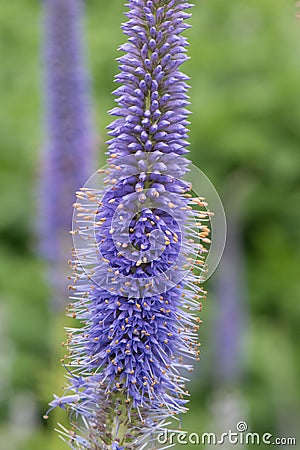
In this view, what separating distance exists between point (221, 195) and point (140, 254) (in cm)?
522

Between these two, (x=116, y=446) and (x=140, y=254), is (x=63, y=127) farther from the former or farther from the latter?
(x=116, y=446)

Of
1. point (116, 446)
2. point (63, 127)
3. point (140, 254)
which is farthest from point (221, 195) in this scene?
point (116, 446)

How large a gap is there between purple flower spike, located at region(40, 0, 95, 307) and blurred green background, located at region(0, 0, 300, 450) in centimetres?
60

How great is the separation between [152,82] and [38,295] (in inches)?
204

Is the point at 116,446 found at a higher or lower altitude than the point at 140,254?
lower

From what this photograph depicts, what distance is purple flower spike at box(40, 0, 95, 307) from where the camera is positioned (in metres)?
5.58

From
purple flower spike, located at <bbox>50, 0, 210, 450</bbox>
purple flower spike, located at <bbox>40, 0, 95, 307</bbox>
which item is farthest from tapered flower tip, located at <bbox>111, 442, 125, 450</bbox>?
purple flower spike, located at <bbox>40, 0, 95, 307</bbox>

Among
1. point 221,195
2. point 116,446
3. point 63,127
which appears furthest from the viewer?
point 221,195

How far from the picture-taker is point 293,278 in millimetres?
8656

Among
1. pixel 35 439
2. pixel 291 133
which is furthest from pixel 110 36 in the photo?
pixel 35 439

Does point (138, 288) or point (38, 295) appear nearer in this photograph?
point (138, 288)

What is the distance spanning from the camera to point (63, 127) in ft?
18.9

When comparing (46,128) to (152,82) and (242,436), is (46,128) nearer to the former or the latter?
(242,436)

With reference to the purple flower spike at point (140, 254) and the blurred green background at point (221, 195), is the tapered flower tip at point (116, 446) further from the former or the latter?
the blurred green background at point (221, 195)
